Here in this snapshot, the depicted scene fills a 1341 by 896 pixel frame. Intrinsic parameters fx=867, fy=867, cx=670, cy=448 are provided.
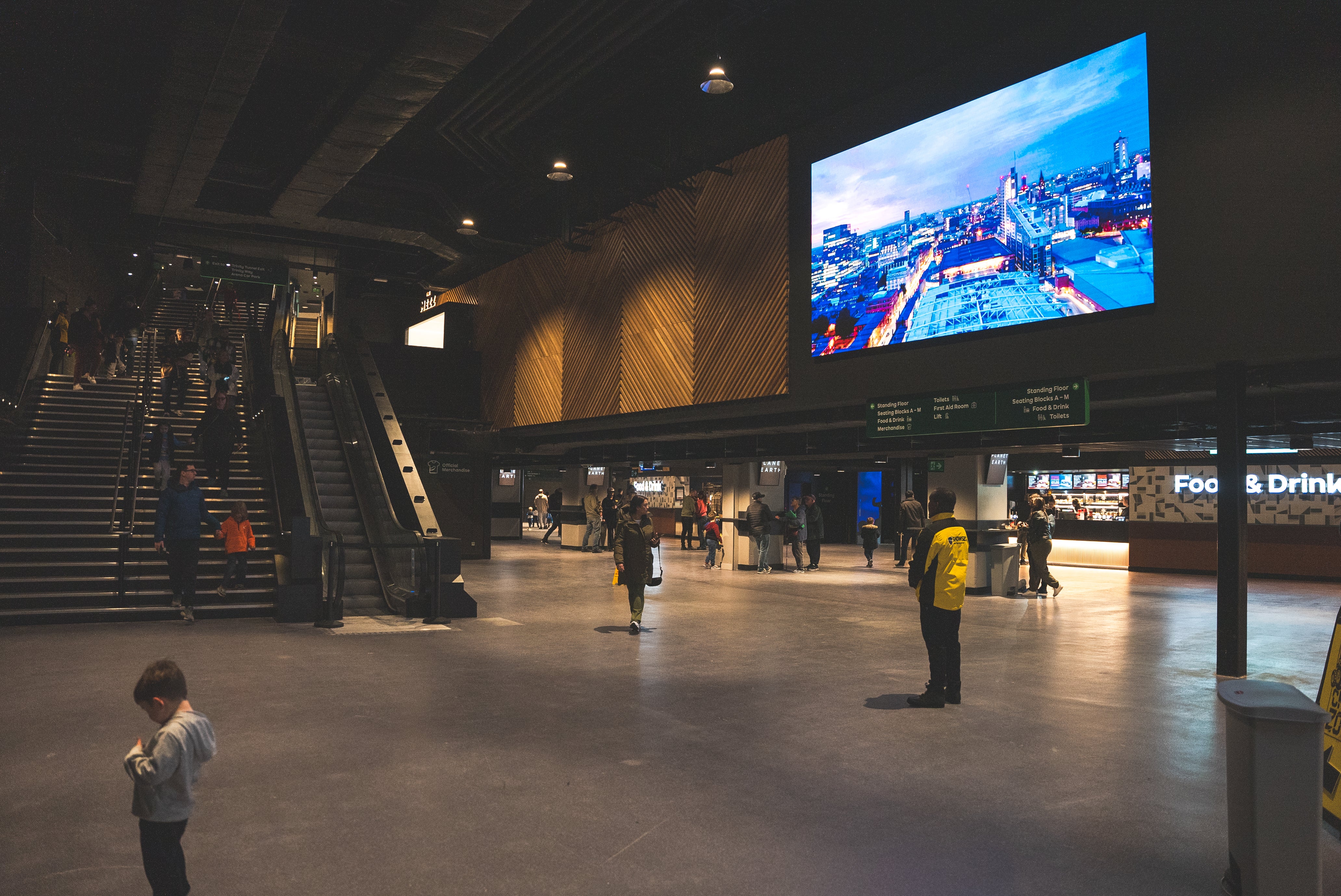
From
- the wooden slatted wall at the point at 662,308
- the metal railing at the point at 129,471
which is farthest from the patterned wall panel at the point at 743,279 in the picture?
the metal railing at the point at 129,471

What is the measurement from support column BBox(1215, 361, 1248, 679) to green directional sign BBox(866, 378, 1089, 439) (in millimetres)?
1219

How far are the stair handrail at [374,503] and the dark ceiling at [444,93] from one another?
3532 millimetres

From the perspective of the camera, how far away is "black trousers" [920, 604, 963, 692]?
6469mm

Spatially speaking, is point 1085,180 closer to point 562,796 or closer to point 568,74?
point 568,74

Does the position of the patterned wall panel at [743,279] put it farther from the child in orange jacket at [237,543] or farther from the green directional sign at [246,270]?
the green directional sign at [246,270]

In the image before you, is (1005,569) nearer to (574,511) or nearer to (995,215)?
(995,215)

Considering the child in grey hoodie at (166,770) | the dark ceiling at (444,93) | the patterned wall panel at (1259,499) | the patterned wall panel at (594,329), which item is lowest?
the child in grey hoodie at (166,770)

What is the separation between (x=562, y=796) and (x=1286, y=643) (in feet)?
30.5

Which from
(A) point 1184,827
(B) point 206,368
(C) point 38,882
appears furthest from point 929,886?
(B) point 206,368

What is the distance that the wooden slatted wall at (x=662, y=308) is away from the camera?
1253 cm

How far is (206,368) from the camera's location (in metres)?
18.0

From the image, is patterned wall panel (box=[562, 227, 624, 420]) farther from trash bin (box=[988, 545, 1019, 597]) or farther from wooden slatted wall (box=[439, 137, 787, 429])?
trash bin (box=[988, 545, 1019, 597])

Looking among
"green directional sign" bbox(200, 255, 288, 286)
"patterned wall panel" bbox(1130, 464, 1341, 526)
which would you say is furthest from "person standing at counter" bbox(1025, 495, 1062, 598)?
"green directional sign" bbox(200, 255, 288, 286)

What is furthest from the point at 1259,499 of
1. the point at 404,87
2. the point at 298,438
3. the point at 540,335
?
the point at 298,438
